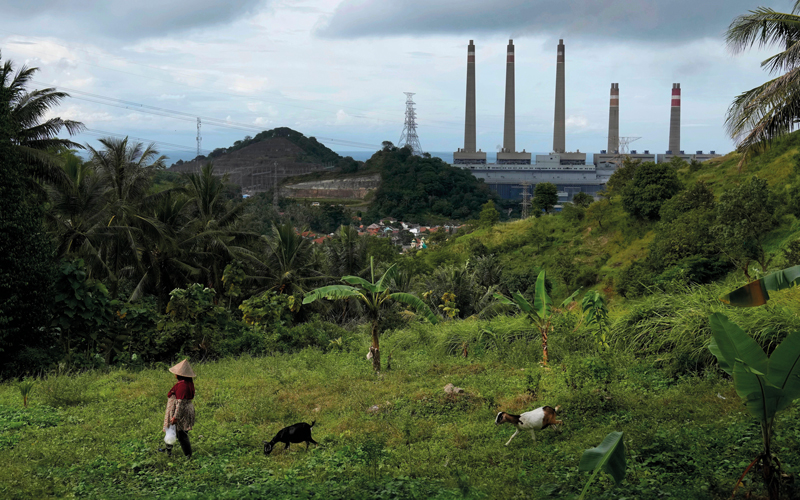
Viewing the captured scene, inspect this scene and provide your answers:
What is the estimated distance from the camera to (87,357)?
11.1 metres

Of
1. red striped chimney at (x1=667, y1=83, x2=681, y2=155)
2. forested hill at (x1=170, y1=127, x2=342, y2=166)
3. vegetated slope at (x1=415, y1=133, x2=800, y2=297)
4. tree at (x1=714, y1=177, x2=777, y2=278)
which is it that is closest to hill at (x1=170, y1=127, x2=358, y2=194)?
forested hill at (x1=170, y1=127, x2=342, y2=166)

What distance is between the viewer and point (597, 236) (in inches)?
1175

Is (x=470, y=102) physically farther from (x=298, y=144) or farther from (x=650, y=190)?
(x=650, y=190)

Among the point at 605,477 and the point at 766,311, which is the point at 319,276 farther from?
the point at 605,477

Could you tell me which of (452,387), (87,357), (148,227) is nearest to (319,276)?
(148,227)

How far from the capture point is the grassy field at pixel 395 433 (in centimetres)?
485

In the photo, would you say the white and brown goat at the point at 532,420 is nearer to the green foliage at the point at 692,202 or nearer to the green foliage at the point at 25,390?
the green foliage at the point at 25,390

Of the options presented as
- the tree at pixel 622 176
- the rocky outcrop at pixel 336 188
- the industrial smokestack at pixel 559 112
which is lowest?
the tree at pixel 622 176

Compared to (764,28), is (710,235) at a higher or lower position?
lower

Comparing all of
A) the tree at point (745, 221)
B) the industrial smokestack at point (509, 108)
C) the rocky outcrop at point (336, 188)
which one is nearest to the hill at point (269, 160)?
the rocky outcrop at point (336, 188)

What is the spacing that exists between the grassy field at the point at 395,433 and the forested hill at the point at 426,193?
64010 mm

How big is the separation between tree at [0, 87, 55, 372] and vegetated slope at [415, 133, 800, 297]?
56.1 ft

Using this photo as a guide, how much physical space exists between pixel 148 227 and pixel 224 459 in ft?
43.5

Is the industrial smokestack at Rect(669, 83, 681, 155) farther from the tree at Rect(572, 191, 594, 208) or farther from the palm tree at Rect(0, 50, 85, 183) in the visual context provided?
the palm tree at Rect(0, 50, 85, 183)
